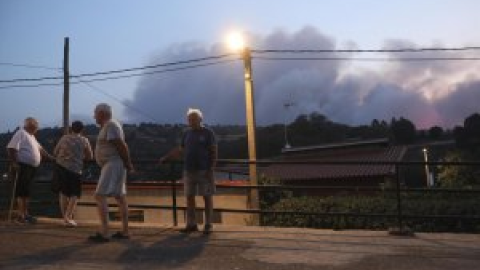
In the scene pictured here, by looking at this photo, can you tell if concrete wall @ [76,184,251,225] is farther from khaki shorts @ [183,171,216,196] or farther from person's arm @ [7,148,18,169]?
khaki shorts @ [183,171,216,196]

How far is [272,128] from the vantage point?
74.1 metres

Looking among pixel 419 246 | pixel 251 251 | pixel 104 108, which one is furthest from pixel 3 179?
pixel 419 246

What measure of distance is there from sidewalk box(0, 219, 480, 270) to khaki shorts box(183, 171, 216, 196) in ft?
1.83

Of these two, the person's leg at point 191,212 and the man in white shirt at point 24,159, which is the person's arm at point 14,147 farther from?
the person's leg at point 191,212

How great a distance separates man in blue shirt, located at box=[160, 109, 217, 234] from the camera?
8.88 meters

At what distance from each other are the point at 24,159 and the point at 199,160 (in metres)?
2.66

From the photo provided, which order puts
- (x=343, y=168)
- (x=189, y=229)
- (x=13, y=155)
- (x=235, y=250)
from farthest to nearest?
(x=343, y=168)
(x=13, y=155)
(x=189, y=229)
(x=235, y=250)

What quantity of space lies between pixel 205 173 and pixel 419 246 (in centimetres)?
286

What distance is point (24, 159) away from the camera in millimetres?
9656

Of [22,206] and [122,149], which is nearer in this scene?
[122,149]

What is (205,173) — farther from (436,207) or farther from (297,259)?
(436,207)

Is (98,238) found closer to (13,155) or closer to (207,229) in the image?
(207,229)

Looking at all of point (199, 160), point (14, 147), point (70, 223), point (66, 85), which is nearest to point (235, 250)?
point (199, 160)

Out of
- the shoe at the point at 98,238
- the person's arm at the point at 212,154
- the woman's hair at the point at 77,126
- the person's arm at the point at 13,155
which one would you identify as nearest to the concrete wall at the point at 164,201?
the person's arm at the point at 13,155
